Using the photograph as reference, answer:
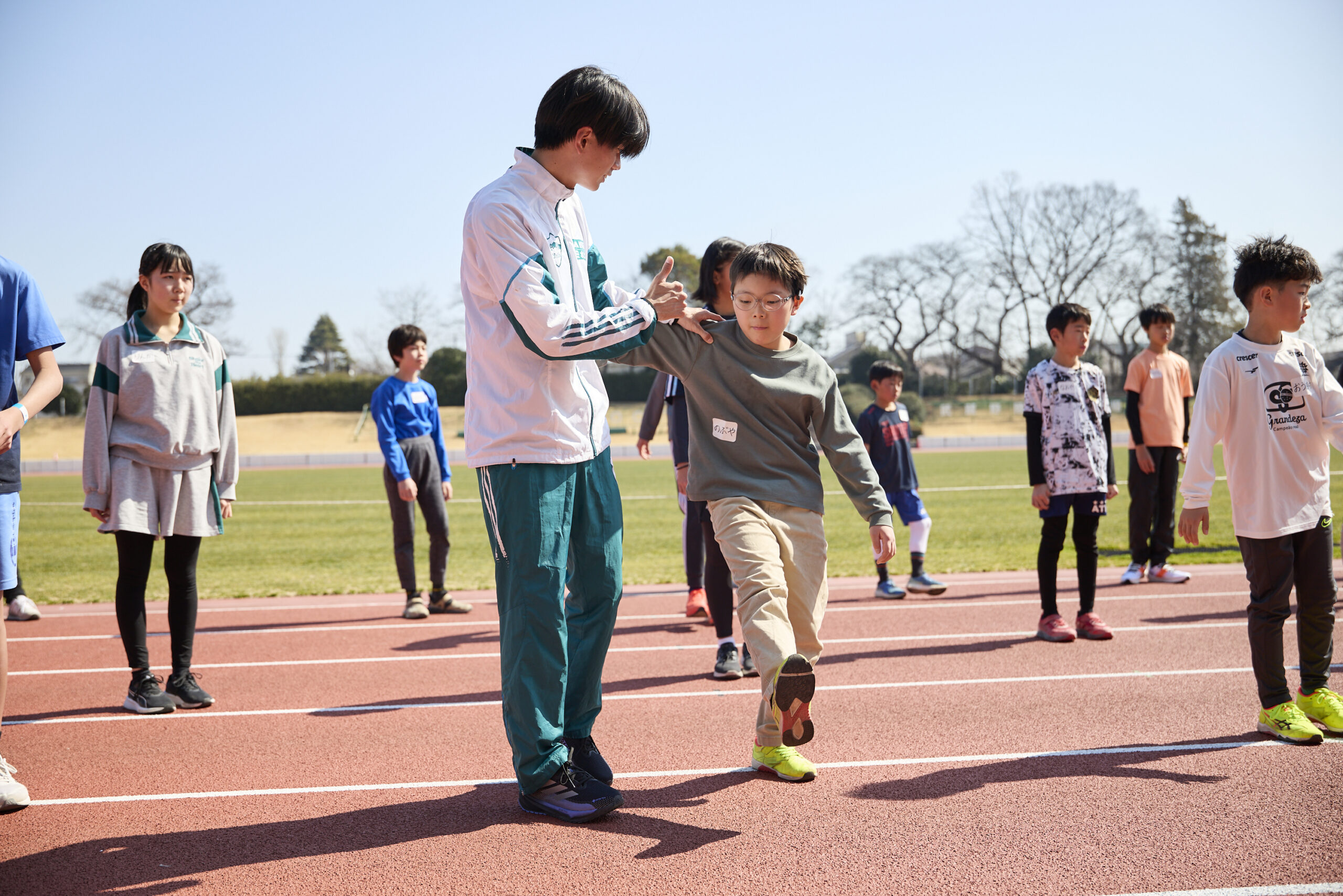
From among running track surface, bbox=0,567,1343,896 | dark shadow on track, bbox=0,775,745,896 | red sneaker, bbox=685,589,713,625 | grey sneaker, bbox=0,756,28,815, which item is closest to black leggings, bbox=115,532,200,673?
running track surface, bbox=0,567,1343,896

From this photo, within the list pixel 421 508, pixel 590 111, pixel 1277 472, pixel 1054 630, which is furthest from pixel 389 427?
pixel 1277 472

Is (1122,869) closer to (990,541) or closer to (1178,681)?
(1178,681)

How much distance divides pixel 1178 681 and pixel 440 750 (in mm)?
3773

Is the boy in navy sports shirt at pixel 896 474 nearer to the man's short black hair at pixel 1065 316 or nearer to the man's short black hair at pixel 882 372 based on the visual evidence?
the man's short black hair at pixel 882 372

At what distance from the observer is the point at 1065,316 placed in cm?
618

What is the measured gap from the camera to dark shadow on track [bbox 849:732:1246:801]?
3.50 metres

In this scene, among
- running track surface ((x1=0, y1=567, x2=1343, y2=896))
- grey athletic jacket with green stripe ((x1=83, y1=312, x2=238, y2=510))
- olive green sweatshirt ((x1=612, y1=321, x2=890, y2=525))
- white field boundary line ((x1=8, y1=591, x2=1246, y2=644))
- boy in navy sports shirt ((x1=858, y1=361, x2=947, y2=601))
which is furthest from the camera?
boy in navy sports shirt ((x1=858, y1=361, x2=947, y2=601))

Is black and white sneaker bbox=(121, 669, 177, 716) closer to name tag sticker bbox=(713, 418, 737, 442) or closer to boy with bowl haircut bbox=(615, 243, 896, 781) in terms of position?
boy with bowl haircut bbox=(615, 243, 896, 781)

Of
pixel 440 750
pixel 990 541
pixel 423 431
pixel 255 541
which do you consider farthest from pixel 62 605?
pixel 990 541

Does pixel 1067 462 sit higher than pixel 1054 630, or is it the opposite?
pixel 1067 462

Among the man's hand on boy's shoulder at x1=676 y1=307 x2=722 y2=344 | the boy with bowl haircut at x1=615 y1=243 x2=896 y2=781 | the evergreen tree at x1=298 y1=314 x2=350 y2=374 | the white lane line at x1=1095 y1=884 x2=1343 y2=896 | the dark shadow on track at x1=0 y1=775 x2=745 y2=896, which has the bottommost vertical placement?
the dark shadow on track at x1=0 y1=775 x2=745 y2=896

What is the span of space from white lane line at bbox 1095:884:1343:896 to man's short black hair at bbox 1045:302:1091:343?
3918mm

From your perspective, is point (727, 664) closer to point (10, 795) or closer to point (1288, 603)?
point (1288, 603)

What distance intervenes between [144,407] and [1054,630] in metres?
5.38
